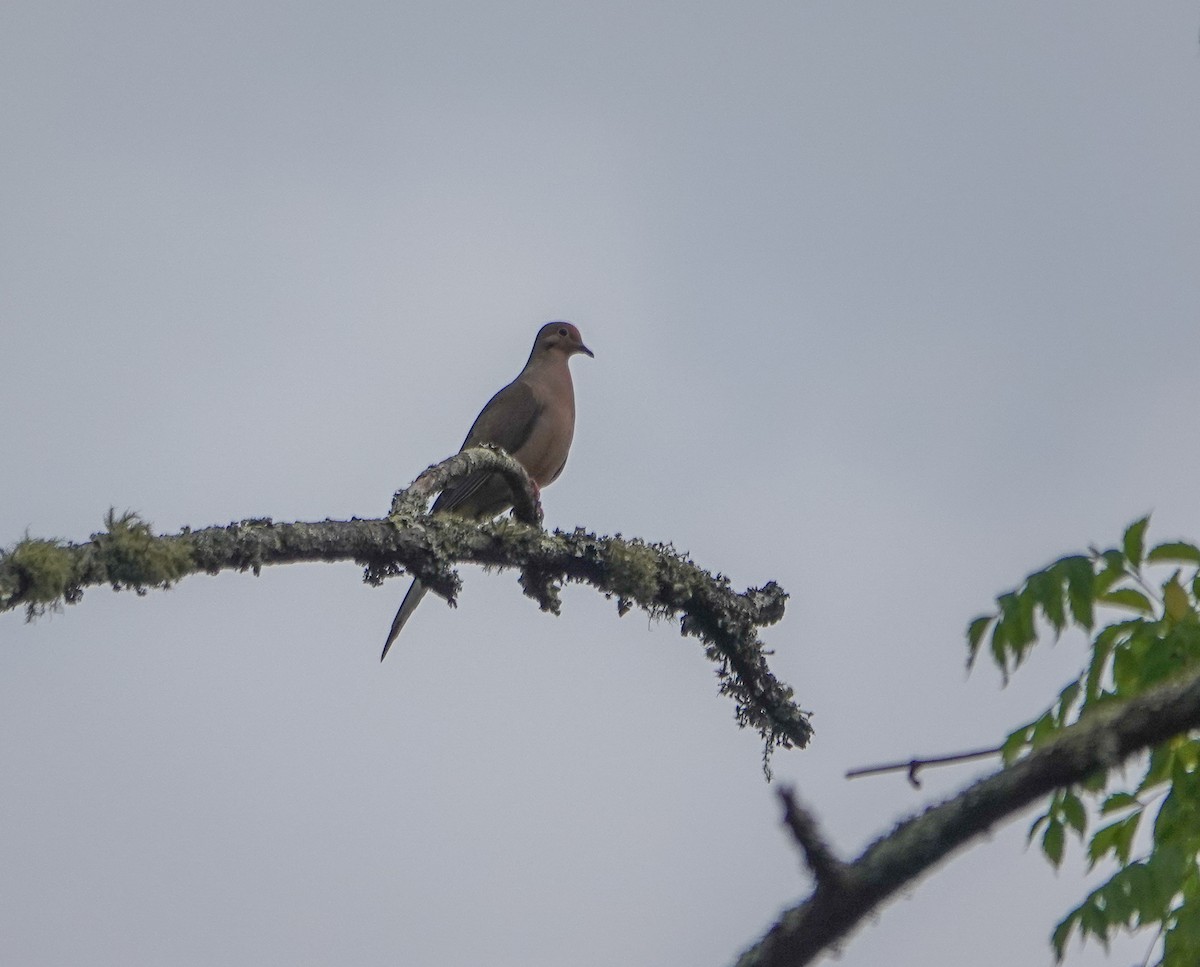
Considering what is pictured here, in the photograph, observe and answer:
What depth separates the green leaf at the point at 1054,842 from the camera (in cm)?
299

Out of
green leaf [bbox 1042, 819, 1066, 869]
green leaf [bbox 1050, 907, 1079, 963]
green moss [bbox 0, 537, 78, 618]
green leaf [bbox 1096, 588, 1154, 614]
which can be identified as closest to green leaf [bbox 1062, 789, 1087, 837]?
green leaf [bbox 1042, 819, 1066, 869]

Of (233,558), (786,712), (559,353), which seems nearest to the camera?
(233,558)

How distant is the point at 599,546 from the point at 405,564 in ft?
2.50

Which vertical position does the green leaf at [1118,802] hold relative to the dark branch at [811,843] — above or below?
above

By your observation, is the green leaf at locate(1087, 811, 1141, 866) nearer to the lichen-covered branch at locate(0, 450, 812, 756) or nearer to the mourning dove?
the lichen-covered branch at locate(0, 450, 812, 756)

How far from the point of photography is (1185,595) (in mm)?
2889

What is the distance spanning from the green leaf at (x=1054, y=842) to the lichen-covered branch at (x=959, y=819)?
4.72 ft

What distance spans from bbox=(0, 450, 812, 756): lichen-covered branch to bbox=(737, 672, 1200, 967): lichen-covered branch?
7.85 feet

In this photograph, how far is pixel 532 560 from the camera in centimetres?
466

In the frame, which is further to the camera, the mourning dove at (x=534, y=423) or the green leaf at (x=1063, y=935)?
the mourning dove at (x=534, y=423)

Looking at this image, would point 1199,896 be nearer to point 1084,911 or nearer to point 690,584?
point 1084,911

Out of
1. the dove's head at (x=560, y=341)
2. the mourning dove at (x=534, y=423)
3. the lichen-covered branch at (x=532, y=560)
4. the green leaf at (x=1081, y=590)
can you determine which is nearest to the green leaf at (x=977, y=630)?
the green leaf at (x=1081, y=590)

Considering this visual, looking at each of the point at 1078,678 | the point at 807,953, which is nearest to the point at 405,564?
the point at 1078,678

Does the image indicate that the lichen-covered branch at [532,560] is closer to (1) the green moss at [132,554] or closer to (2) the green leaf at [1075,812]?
(1) the green moss at [132,554]
